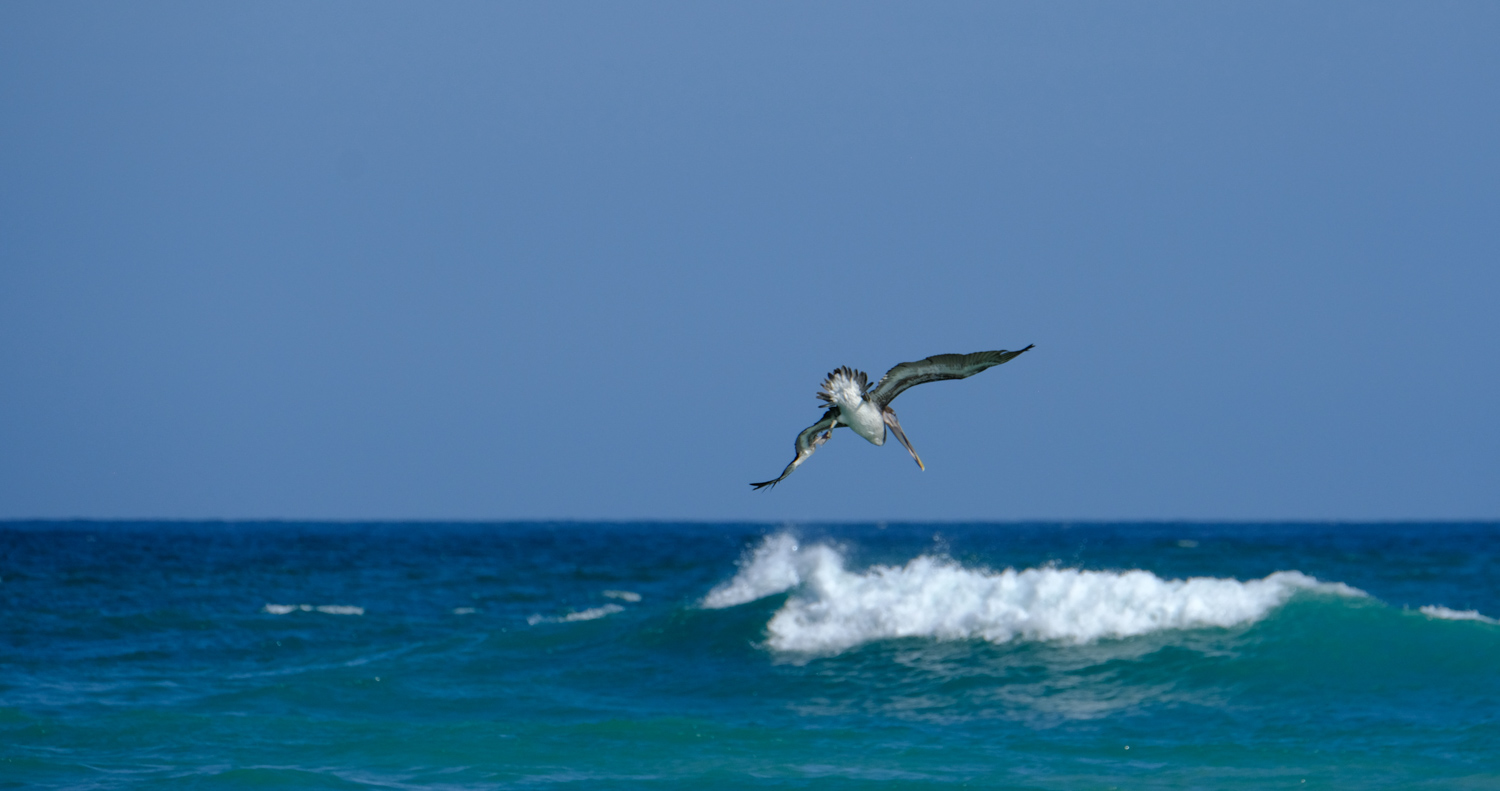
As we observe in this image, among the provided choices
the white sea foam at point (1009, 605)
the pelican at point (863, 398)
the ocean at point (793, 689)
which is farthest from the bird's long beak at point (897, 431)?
the white sea foam at point (1009, 605)

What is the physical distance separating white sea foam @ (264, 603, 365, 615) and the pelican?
18.1 metres

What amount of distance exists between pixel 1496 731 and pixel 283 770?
36.8 ft

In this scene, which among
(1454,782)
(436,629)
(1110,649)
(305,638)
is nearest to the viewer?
(1454,782)

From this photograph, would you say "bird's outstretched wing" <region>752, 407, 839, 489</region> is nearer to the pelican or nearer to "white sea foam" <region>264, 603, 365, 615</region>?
the pelican

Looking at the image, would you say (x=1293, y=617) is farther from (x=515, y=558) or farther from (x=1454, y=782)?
(x=515, y=558)

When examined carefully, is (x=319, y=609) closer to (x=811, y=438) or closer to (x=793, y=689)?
(x=793, y=689)

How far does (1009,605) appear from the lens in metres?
17.5

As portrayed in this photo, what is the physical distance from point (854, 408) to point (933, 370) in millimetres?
452

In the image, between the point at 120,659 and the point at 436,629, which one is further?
the point at 436,629

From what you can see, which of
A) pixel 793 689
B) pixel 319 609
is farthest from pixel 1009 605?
pixel 319 609

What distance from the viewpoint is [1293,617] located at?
1691 cm

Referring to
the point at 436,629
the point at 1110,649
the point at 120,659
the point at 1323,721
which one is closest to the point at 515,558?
the point at 436,629

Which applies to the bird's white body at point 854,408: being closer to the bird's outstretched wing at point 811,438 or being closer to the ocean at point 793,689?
the bird's outstretched wing at point 811,438

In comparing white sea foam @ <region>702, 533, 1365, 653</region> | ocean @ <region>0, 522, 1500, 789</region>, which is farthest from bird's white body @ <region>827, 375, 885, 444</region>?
white sea foam @ <region>702, 533, 1365, 653</region>
